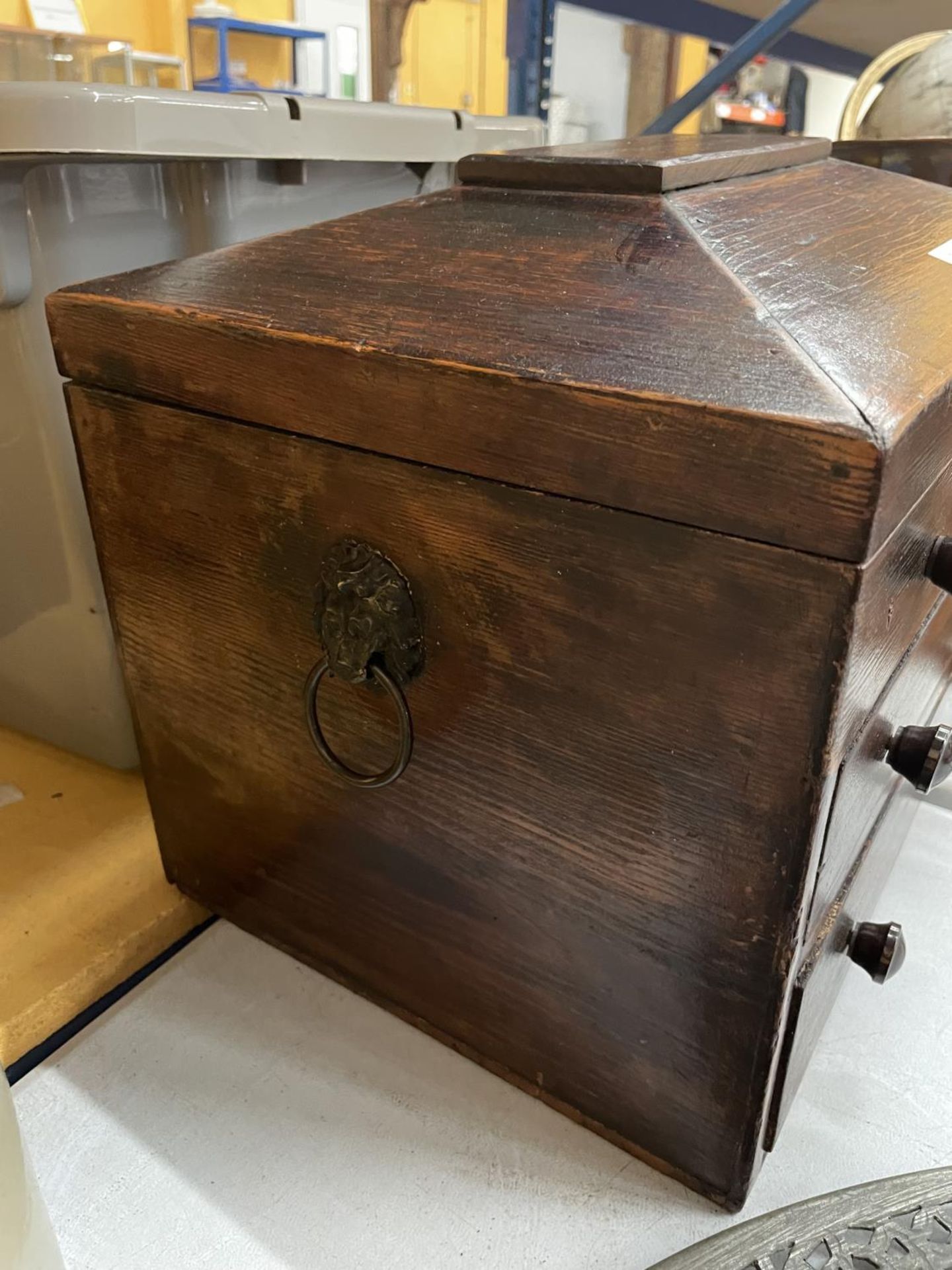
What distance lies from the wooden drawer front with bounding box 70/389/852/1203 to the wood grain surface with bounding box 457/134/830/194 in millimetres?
248

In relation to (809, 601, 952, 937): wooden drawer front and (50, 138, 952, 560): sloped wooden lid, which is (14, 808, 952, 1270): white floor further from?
(50, 138, 952, 560): sloped wooden lid

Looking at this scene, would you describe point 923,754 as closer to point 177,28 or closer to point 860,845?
point 860,845

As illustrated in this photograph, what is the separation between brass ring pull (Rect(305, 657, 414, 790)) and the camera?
529 millimetres

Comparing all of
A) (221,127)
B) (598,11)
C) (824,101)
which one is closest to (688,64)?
(824,101)

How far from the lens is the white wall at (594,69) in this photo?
15.8 ft

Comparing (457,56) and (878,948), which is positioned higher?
(457,56)

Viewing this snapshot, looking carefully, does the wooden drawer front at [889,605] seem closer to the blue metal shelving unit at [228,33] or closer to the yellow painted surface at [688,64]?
the blue metal shelving unit at [228,33]

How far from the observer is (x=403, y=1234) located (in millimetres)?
556

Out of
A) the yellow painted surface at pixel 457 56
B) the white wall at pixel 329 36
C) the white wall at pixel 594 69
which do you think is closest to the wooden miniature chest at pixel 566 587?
the white wall at pixel 329 36

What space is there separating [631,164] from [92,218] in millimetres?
402

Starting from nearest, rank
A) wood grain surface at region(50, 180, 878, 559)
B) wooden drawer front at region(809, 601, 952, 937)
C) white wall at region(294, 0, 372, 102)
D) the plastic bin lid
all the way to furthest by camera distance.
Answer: wood grain surface at region(50, 180, 878, 559) → wooden drawer front at region(809, 601, 952, 937) → the plastic bin lid → white wall at region(294, 0, 372, 102)

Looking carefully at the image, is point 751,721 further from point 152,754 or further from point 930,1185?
point 152,754

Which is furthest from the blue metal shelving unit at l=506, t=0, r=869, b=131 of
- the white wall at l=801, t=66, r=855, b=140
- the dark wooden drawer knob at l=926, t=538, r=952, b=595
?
the white wall at l=801, t=66, r=855, b=140

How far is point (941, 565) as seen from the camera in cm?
50
